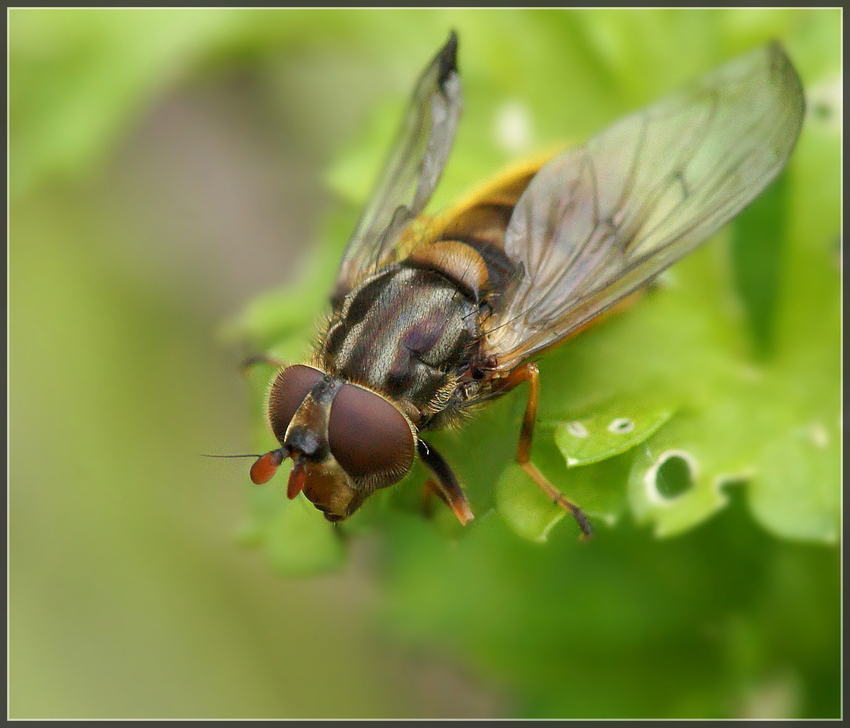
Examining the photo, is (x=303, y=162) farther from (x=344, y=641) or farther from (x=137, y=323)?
(x=344, y=641)

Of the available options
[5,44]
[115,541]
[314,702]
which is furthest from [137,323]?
[314,702]

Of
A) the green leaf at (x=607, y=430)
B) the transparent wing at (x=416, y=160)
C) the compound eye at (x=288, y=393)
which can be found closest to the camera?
the green leaf at (x=607, y=430)

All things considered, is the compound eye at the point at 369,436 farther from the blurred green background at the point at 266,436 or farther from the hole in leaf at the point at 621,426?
the hole in leaf at the point at 621,426

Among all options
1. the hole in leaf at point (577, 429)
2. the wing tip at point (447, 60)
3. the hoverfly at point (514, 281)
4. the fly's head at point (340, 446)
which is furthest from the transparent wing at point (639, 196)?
the wing tip at point (447, 60)

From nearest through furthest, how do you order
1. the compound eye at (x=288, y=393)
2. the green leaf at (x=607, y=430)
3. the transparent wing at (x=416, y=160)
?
the green leaf at (x=607, y=430), the compound eye at (x=288, y=393), the transparent wing at (x=416, y=160)

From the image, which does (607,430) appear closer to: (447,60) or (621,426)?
(621,426)

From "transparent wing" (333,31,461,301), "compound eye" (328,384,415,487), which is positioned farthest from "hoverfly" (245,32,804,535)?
"transparent wing" (333,31,461,301)

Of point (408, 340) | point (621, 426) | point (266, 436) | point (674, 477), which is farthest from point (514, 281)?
point (266, 436)

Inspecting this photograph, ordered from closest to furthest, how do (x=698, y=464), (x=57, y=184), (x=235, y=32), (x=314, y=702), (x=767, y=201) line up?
(x=698, y=464) → (x=767, y=201) → (x=235, y=32) → (x=314, y=702) → (x=57, y=184)
